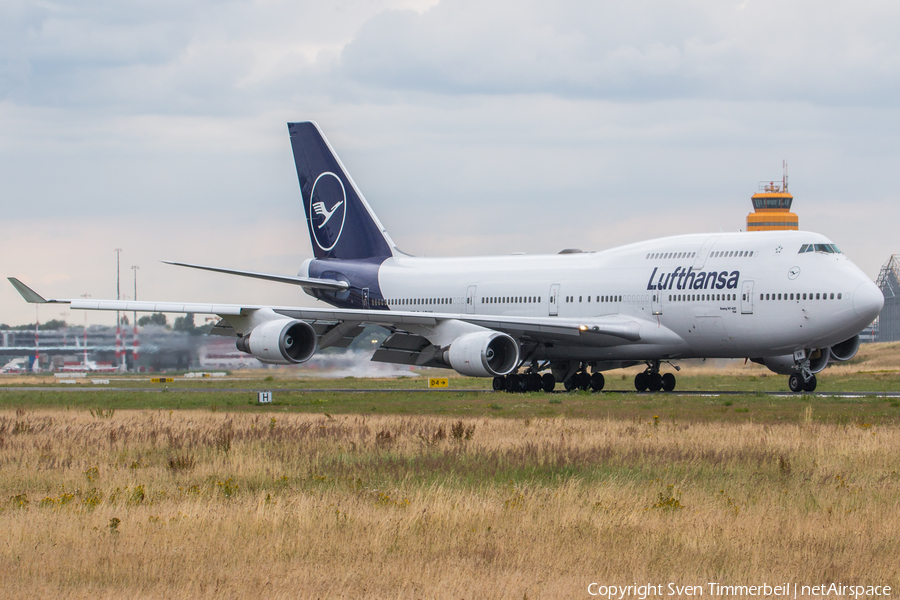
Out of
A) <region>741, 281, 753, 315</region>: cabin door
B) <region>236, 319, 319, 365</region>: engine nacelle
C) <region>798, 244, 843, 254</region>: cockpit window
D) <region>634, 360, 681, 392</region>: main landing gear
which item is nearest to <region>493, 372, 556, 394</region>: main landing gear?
<region>634, 360, 681, 392</region>: main landing gear

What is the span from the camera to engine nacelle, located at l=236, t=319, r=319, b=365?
33531 mm

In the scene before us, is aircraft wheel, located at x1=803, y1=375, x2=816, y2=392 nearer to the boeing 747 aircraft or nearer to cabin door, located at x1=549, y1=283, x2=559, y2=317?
the boeing 747 aircraft

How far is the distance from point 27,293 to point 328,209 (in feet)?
48.3

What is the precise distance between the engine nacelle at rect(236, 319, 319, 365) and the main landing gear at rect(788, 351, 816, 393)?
1455cm

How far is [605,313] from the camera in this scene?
34688 mm

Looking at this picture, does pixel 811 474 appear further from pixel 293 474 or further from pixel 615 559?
pixel 293 474

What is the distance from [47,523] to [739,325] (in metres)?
24.0

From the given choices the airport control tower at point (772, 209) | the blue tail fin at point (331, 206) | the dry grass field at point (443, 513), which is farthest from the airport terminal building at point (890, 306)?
the dry grass field at point (443, 513)

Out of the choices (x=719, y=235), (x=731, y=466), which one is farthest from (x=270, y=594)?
(x=719, y=235)

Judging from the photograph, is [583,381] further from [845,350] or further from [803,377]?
[845,350]

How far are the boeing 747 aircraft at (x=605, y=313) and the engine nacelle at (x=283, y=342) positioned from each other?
43 mm

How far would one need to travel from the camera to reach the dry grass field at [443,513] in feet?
29.5

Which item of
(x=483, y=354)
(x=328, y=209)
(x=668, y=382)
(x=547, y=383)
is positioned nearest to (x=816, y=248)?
(x=668, y=382)

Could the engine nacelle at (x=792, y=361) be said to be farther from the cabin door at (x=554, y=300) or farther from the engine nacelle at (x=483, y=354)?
the engine nacelle at (x=483, y=354)
